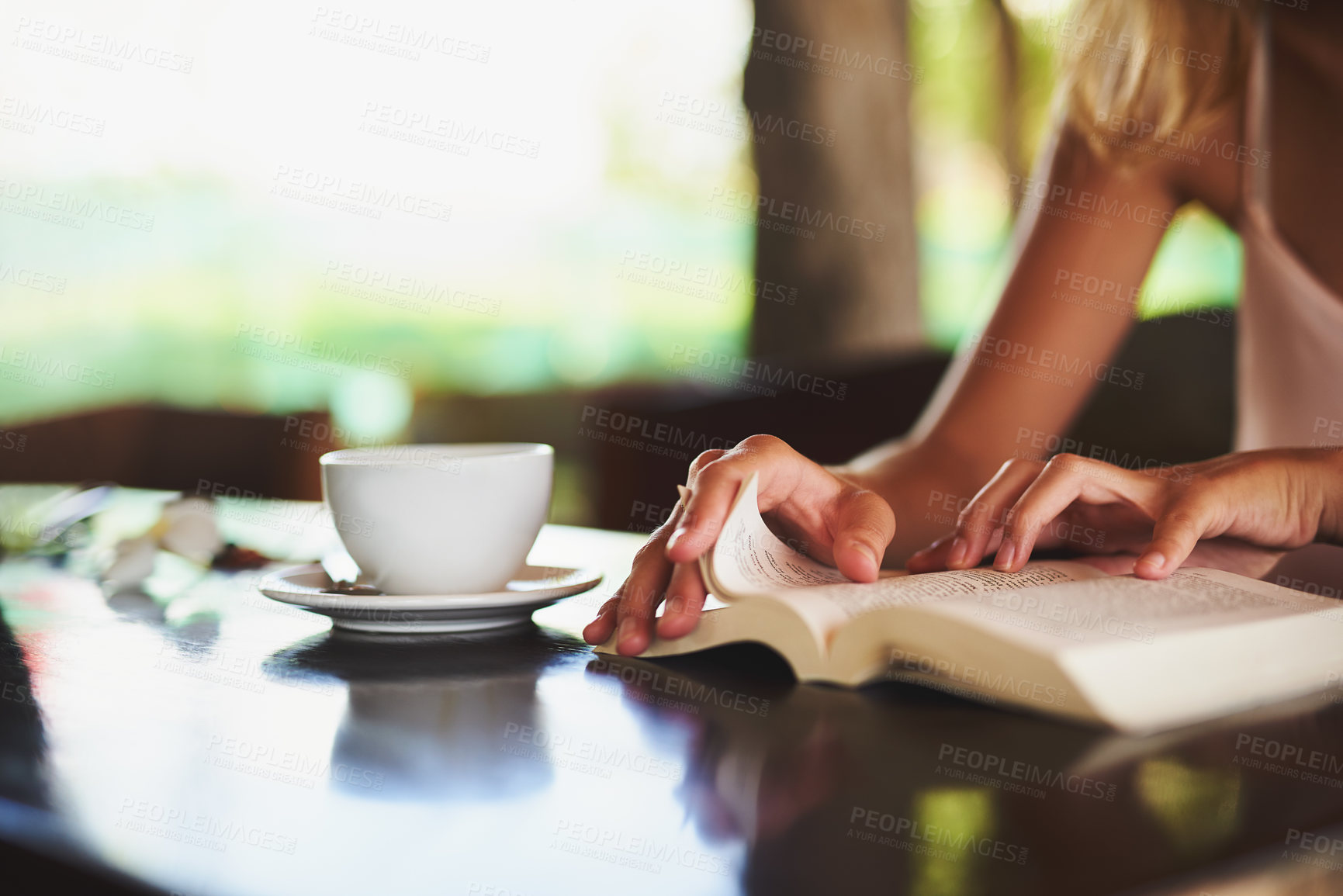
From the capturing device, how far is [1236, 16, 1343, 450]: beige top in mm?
1146

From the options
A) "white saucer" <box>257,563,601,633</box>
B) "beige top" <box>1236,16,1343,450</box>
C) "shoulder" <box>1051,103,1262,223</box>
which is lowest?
"white saucer" <box>257,563,601,633</box>

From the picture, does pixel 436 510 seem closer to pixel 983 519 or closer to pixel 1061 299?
pixel 983 519

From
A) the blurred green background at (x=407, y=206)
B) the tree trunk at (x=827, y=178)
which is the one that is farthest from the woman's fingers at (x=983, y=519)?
the blurred green background at (x=407, y=206)

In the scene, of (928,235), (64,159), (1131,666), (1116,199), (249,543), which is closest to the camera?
(1131,666)

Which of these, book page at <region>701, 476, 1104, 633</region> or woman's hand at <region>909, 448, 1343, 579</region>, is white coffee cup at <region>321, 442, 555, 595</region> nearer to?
book page at <region>701, 476, 1104, 633</region>

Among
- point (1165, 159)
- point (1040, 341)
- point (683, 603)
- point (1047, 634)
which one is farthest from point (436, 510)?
point (1165, 159)

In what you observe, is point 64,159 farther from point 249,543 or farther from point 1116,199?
point 1116,199

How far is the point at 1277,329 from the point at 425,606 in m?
0.96

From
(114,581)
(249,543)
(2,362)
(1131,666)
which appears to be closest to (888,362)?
(249,543)

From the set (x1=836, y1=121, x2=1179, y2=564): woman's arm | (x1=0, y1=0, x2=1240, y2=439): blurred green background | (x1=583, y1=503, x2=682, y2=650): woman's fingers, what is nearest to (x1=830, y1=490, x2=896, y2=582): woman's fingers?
(x1=583, y1=503, x2=682, y2=650): woman's fingers

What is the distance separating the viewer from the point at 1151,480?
75cm

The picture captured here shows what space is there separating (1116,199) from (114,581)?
114cm

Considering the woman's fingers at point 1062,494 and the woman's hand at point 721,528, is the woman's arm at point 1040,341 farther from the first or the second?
the woman's fingers at point 1062,494

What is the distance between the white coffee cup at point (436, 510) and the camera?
0.72m
